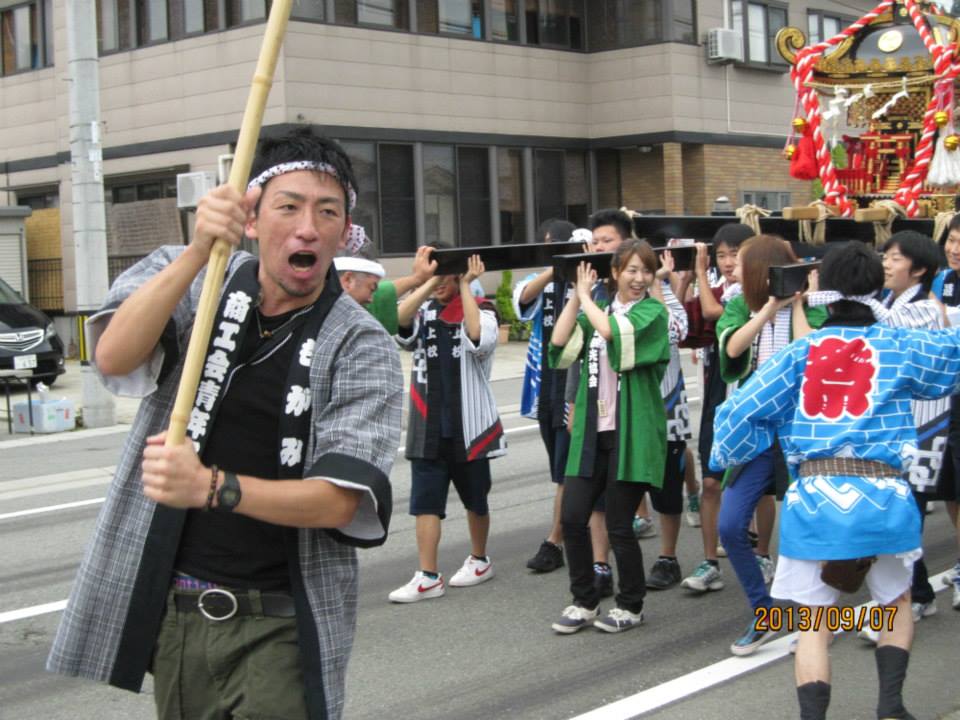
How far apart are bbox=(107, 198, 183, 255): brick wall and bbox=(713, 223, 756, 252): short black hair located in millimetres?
15972

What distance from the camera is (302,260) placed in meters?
2.72

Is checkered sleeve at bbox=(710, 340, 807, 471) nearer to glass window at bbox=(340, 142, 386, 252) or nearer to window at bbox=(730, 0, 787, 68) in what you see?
glass window at bbox=(340, 142, 386, 252)

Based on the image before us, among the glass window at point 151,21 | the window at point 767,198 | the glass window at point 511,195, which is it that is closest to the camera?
the glass window at point 151,21

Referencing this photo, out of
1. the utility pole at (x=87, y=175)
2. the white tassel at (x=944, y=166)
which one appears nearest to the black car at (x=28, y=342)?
the utility pole at (x=87, y=175)

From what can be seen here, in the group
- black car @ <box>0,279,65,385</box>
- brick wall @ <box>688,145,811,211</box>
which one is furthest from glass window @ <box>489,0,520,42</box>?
black car @ <box>0,279,65,385</box>

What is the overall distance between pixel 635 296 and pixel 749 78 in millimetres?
21417

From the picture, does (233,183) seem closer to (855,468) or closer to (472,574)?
(855,468)

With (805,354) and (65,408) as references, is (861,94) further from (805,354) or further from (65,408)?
(65,408)

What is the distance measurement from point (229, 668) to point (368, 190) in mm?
19053

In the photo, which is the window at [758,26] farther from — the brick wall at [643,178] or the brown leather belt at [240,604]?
the brown leather belt at [240,604]

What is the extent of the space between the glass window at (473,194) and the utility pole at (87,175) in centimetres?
995

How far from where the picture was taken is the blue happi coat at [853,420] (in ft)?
13.3

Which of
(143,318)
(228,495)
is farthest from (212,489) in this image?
(143,318)

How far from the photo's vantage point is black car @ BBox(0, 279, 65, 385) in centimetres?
1580
